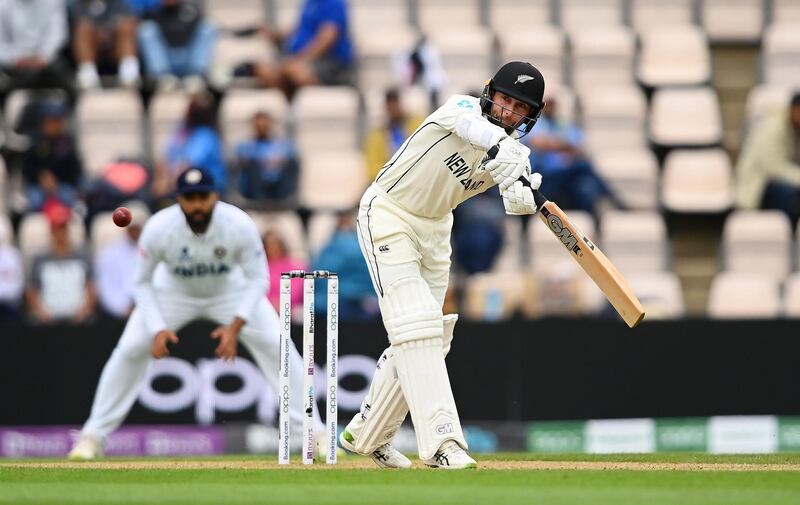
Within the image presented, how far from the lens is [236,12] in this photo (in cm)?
1293

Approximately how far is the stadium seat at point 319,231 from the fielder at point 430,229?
396 cm

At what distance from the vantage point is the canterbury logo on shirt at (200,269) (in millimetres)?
8562

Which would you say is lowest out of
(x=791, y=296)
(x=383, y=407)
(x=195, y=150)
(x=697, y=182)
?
(x=383, y=407)

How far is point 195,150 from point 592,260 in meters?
5.15

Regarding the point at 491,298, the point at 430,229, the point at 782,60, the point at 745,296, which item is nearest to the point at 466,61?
the point at 782,60

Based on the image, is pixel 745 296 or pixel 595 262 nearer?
pixel 595 262

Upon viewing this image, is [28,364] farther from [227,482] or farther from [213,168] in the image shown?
[227,482]

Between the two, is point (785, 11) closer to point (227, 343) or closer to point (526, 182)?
point (227, 343)

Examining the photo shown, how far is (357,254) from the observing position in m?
10.3

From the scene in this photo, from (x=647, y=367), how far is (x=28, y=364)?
3.80 m

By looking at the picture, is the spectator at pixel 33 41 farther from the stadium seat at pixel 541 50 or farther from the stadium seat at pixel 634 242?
the stadium seat at pixel 634 242

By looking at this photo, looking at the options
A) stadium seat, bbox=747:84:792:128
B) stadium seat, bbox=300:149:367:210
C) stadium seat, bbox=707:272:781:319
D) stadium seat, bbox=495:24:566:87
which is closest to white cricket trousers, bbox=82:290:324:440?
stadium seat, bbox=300:149:367:210

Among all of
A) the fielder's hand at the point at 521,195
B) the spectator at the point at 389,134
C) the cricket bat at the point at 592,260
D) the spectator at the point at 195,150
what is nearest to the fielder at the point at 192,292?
the cricket bat at the point at 592,260

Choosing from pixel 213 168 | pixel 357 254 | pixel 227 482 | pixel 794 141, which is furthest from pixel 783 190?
pixel 227 482
